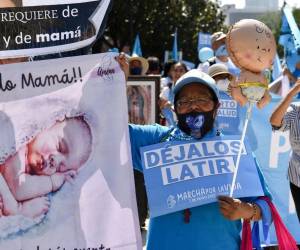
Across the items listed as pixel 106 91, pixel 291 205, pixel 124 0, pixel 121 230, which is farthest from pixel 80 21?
pixel 124 0

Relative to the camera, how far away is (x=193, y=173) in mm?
2801

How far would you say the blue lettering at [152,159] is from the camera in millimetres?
2814

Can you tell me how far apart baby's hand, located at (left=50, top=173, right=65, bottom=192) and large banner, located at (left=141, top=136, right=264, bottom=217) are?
386 mm

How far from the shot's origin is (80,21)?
2.66 meters

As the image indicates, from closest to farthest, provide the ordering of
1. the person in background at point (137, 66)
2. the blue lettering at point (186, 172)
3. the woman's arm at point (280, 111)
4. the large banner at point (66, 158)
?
the large banner at point (66, 158), the blue lettering at point (186, 172), the woman's arm at point (280, 111), the person in background at point (137, 66)

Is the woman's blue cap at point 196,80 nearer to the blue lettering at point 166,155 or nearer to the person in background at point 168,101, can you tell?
the blue lettering at point 166,155

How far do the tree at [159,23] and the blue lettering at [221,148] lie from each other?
2827 cm

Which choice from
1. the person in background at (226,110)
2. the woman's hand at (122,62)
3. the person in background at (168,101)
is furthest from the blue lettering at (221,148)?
the person in background at (168,101)

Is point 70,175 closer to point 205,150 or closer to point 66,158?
point 66,158

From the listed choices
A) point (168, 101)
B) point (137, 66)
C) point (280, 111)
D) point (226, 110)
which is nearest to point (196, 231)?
point (280, 111)

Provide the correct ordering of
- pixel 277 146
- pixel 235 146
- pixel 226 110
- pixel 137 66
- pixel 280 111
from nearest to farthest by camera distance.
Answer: pixel 235 146 → pixel 280 111 → pixel 226 110 → pixel 277 146 → pixel 137 66

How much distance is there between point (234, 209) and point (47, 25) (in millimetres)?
1046

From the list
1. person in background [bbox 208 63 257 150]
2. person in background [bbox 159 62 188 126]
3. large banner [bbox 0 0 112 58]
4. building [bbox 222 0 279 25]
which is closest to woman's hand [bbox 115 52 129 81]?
large banner [bbox 0 0 112 58]

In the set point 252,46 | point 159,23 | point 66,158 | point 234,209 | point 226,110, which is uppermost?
point 252,46
